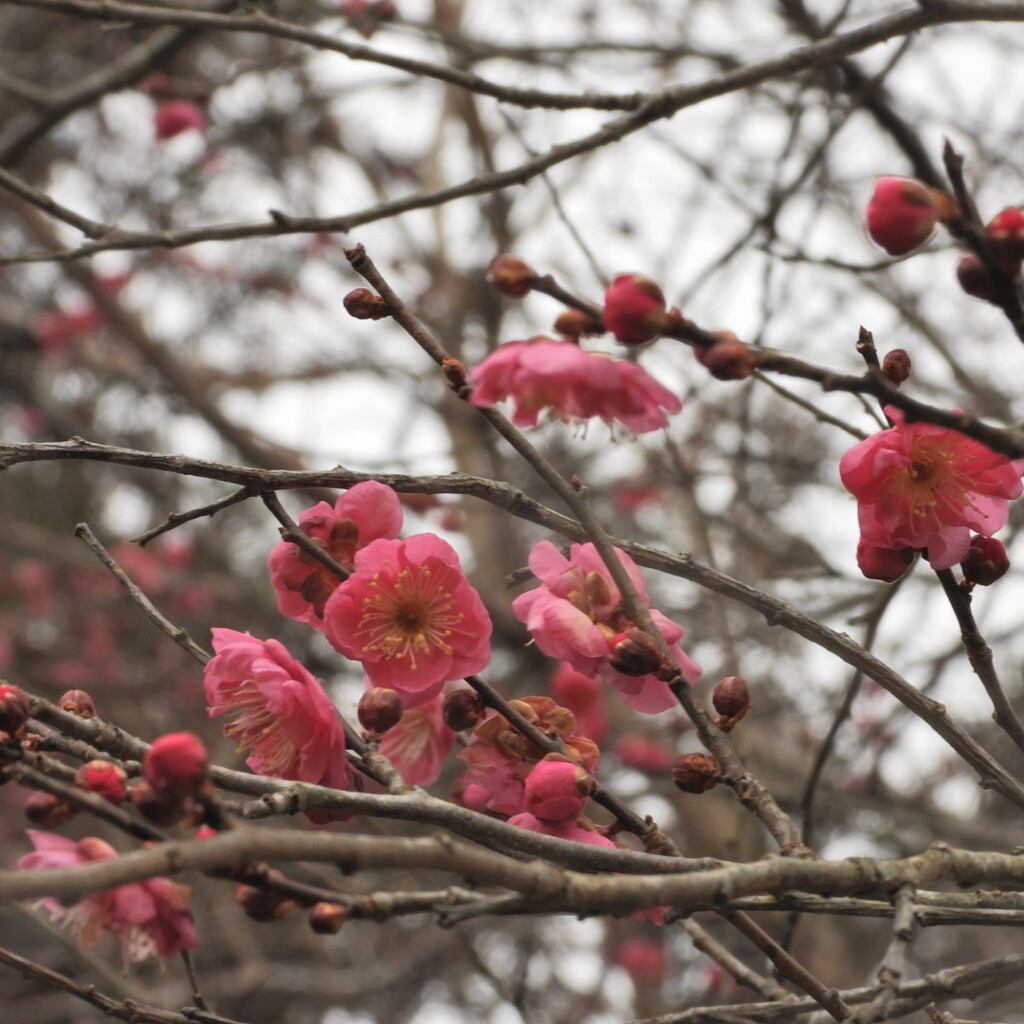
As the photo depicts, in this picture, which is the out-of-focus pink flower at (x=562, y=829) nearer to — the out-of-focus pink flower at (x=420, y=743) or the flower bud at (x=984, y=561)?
the out-of-focus pink flower at (x=420, y=743)

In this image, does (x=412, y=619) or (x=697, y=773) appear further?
(x=412, y=619)

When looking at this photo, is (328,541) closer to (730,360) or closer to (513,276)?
(513,276)

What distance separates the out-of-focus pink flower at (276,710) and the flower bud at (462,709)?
0.41ft

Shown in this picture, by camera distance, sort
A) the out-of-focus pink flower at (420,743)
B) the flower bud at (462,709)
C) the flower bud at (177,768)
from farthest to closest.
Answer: the out-of-focus pink flower at (420,743)
the flower bud at (462,709)
the flower bud at (177,768)

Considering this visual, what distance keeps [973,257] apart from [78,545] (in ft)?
19.4

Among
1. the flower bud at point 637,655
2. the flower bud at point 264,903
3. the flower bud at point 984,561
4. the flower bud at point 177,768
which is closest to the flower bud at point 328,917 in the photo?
→ the flower bud at point 264,903

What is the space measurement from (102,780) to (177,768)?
223 mm

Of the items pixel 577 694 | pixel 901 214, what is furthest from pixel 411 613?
pixel 577 694

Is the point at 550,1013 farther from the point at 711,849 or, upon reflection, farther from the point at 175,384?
the point at 175,384

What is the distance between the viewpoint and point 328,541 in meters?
1.41

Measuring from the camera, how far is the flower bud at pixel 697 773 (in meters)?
1.25

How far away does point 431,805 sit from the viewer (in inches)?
39.4

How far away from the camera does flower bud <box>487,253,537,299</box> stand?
95 cm

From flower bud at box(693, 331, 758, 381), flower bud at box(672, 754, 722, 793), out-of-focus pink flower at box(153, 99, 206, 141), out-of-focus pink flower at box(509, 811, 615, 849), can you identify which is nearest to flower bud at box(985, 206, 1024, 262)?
flower bud at box(693, 331, 758, 381)
